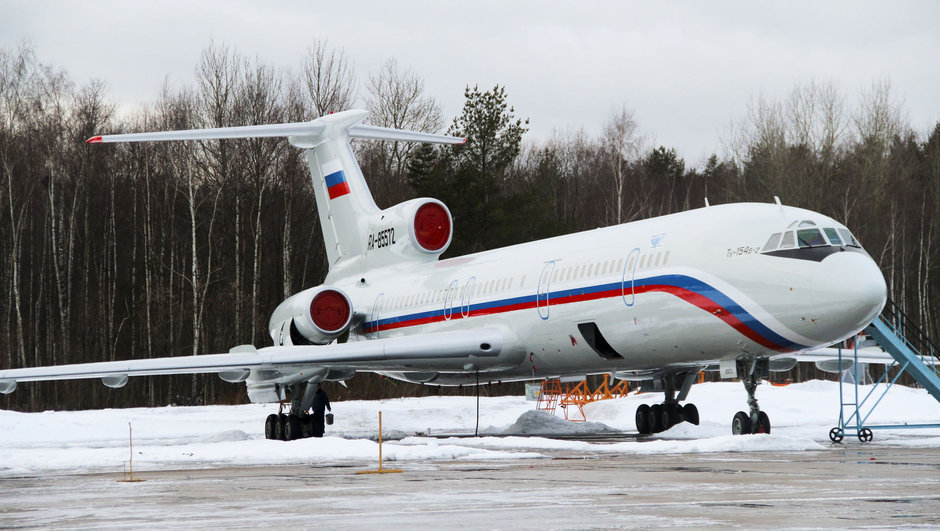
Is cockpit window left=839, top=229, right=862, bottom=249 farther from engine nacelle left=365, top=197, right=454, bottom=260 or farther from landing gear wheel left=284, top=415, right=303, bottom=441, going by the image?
landing gear wheel left=284, top=415, right=303, bottom=441

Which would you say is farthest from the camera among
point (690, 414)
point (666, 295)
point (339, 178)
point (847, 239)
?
point (339, 178)

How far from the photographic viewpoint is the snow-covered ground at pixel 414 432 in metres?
13.2

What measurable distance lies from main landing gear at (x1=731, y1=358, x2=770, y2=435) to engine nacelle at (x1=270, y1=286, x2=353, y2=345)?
29.5 feet

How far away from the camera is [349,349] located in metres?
18.9

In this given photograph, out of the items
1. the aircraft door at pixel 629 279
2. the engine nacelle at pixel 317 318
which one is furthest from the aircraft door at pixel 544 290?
the engine nacelle at pixel 317 318

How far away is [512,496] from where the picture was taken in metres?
7.93

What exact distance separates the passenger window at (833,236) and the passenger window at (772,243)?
2.17 feet

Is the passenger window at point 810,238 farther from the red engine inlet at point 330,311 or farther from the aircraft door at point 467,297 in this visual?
the red engine inlet at point 330,311

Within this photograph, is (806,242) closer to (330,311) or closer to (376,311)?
(330,311)

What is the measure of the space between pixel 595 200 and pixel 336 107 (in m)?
21.4

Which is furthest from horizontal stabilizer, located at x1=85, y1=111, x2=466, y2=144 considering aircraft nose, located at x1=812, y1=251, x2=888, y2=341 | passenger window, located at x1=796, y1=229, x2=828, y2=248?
aircraft nose, located at x1=812, y1=251, x2=888, y2=341

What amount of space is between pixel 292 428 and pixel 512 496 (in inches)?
523

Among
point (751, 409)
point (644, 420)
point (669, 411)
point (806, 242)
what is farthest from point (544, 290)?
point (806, 242)

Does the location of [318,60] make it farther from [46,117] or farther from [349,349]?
[349,349]
